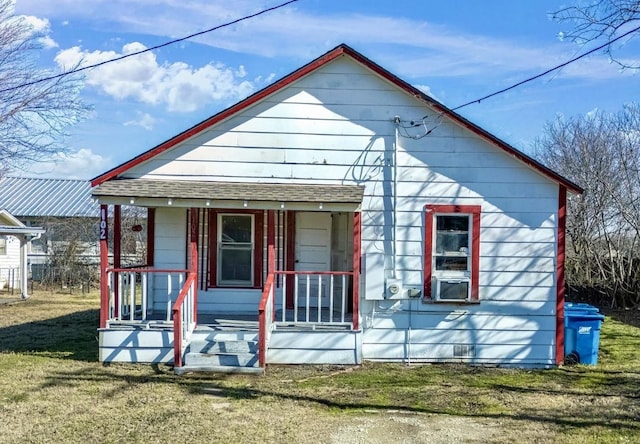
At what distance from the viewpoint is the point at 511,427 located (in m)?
6.31

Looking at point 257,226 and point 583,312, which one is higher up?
point 257,226

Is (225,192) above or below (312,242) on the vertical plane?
above

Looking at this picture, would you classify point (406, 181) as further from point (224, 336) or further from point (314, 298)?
point (224, 336)

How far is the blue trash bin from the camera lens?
961 cm

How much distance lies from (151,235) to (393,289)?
14.9 feet

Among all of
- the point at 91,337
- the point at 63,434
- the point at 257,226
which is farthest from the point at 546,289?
the point at 91,337

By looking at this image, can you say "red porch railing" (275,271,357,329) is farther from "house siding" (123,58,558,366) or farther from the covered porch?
"house siding" (123,58,558,366)

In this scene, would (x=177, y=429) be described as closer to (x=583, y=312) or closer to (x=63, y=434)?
(x=63, y=434)

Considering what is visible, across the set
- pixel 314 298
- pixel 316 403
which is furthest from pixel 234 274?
pixel 316 403

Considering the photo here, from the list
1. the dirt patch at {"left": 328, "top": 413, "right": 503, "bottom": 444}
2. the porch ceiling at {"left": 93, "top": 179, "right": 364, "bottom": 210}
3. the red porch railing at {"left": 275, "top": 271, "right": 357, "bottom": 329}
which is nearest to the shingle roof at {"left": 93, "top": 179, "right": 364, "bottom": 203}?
the porch ceiling at {"left": 93, "top": 179, "right": 364, "bottom": 210}

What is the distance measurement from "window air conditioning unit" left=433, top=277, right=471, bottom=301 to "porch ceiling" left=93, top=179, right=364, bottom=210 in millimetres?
1979

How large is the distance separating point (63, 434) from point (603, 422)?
576 cm

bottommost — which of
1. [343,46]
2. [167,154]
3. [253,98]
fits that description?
[167,154]

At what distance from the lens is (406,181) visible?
9844 mm
